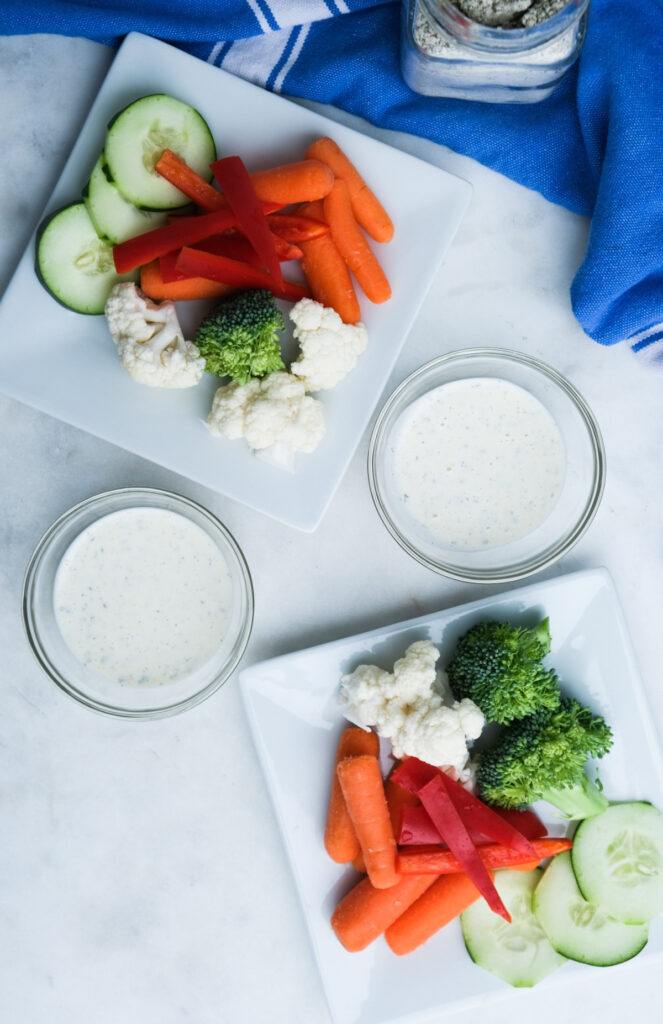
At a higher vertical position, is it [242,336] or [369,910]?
[242,336]

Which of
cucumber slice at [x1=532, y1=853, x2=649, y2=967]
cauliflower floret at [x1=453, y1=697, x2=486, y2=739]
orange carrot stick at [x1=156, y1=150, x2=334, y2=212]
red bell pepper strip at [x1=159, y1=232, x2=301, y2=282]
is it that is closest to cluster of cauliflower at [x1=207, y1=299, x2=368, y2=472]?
red bell pepper strip at [x1=159, y1=232, x2=301, y2=282]

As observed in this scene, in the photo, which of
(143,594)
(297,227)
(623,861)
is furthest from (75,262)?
(623,861)

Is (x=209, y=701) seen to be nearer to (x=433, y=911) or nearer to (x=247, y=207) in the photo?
(x=433, y=911)

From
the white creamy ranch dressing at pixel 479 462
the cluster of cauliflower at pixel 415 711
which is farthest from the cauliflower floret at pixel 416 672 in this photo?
the white creamy ranch dressing at pixel 479 462

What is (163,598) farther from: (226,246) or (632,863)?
(632,863)

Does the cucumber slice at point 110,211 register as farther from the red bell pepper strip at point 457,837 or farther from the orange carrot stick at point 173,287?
the red bell pepper strip at point 457,837

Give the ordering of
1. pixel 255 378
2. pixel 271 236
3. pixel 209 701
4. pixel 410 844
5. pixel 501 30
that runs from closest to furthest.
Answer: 1. pixel 501 30
2. pixel 271 236
3. pixel 255 378
4. pixel 410 844
5. pixel 209 701

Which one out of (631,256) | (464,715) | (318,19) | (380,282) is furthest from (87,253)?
(464,715)
